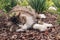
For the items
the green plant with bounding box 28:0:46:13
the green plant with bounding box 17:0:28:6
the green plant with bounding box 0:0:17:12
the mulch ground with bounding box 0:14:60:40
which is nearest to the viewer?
the mulch ground with bounding box 0:14:60:40

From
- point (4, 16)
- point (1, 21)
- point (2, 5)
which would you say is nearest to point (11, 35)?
point (1, 21)

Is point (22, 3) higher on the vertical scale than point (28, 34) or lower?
higher

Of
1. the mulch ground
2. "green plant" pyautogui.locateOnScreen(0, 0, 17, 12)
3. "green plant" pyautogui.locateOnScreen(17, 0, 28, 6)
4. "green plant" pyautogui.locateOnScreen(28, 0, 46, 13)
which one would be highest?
"green plant" pyautogui.locateOnScreen(17, 0, 28, 6)

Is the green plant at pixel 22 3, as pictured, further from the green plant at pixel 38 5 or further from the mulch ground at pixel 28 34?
the mulch ground at pixel 28 34

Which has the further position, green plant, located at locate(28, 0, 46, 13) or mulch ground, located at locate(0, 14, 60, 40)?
green plant, located at locate(28, 0, 46, 13)

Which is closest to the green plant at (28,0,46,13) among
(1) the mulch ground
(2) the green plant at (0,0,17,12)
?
(2) the green plant at (0,0,17,12)

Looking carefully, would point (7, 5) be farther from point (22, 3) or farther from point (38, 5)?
point (38, 5)

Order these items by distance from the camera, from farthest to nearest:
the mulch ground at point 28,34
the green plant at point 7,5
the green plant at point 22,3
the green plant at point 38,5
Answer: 1. the green plant at point 22,3
2. the green plant at point 7,5
3. the green plant at point 38,5
4. the mulch ground at point 28,34

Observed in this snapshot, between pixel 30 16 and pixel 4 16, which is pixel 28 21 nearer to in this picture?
pixel 30 16

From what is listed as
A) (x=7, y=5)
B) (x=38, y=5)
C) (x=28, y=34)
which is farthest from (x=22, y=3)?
(x=28, y=34)

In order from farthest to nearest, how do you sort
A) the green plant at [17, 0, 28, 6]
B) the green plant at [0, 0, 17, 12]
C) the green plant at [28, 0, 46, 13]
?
1. the green plant at [17, 0, 28, 6]
2. the green plant at [0, 0, 17, 12]
3. the green plant at [28, 0, 46, 13]

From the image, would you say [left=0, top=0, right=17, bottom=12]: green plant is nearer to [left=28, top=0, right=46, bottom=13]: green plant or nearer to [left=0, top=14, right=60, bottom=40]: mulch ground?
[left=28, top=0, right=46, bottom=13]: green plant

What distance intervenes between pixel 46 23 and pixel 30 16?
421 mm

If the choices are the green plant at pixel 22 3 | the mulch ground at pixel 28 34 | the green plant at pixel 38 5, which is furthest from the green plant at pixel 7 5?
the mulch ground at pixel 28 34
